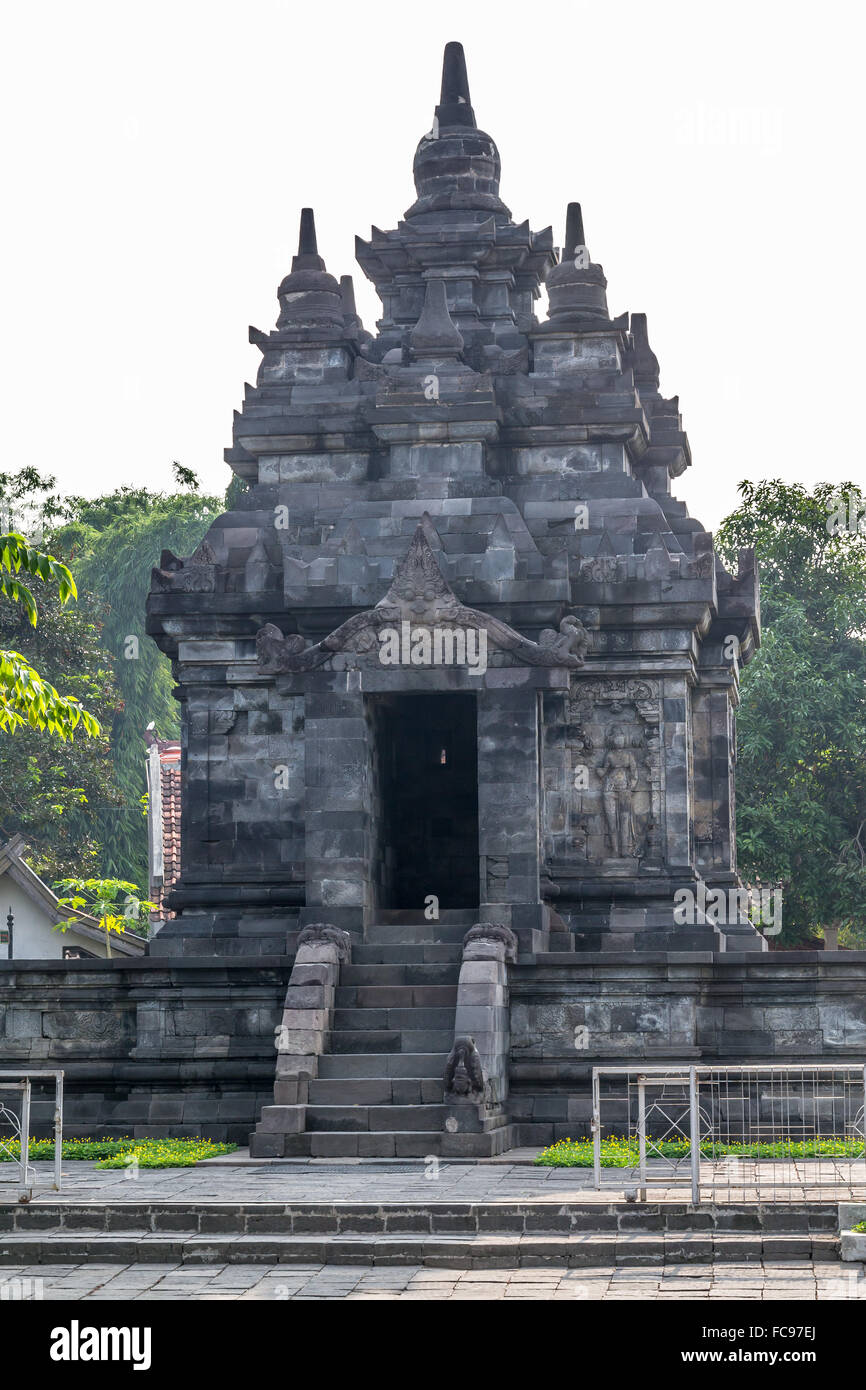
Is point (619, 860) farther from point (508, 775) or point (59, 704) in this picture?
point (59, 704)

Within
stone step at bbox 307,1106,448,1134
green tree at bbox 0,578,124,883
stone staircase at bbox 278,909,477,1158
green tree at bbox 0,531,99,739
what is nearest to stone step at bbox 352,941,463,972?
stone staircase at bbox 278,909,477,1158

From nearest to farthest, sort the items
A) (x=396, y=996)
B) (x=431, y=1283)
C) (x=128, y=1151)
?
(x=431, y=1283)
(x=128, y=1151)
(x=396, y=996)

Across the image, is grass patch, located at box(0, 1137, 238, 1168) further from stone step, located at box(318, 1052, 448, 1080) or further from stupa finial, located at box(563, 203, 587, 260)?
stupa finial, located at box(563, 203, 587, 260)

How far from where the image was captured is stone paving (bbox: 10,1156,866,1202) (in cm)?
1681

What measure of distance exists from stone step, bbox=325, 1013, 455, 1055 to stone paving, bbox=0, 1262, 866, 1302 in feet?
22.8

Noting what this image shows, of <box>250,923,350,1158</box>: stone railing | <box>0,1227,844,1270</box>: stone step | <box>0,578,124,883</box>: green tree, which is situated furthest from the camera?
<box>0,578,124,883</box>: green tree

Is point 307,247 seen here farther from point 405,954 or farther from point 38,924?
point 38,924

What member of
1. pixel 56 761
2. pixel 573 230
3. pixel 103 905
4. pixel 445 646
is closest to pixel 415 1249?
pixel 445 646

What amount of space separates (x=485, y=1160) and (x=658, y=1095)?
294 centimetres

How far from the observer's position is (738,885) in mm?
27797

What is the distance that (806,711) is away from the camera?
41.8 metres

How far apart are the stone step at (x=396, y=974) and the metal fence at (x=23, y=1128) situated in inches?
140

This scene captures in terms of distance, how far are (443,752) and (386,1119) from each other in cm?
745
